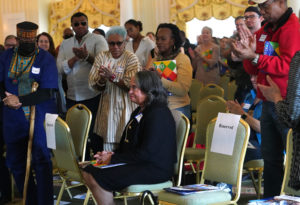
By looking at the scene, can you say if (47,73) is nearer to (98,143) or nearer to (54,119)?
(54,119)

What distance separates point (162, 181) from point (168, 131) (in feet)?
1.17

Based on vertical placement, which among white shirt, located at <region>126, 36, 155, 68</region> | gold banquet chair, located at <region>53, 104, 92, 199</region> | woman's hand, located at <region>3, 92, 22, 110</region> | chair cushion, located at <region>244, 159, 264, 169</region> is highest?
white shirt, located at <region>126, 36, 155, 68</region>

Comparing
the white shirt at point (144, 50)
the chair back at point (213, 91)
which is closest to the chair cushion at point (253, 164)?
the white shirt at point (144, 50)

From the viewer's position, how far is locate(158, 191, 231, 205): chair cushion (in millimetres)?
2984

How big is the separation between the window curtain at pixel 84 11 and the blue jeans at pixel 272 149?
8908 millimetres

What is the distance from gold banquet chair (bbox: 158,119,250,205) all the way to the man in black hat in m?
1.37

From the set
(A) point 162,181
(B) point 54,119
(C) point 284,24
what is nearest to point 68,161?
(B) point 54,119

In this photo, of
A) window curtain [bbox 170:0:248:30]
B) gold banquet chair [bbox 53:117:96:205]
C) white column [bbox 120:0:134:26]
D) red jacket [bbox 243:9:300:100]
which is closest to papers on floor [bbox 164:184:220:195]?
red jacket [bbox 243:9:300:100]

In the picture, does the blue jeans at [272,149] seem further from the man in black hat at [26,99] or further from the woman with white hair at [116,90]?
the man in black hat at [26,99]

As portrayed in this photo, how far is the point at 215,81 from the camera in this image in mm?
7480

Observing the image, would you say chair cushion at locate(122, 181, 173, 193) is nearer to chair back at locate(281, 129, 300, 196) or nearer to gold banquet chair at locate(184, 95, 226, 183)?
chair back at locate(281, 129, 300, 196)

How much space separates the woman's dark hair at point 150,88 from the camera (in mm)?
3521

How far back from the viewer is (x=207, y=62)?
292 inches

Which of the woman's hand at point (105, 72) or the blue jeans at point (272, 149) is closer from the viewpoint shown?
the blue jeans at point (272, 149)
